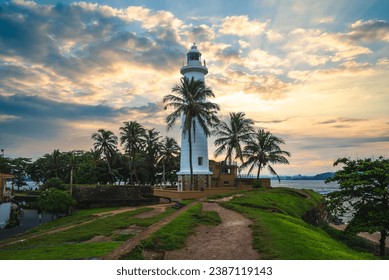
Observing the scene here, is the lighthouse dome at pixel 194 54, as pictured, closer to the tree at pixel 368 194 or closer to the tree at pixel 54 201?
the tree at pixel 54 201

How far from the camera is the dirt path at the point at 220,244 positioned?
11.9m

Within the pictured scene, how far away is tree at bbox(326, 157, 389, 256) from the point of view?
1947 centimetres

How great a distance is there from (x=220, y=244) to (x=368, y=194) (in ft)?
43.3

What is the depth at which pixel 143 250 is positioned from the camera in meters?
11.8

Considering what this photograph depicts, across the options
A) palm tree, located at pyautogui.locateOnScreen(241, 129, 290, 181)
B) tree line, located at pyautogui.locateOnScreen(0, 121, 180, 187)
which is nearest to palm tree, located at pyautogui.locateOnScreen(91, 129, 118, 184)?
tree line, located at pyautogui.locateOnScreen(0, 121, 180, 187)

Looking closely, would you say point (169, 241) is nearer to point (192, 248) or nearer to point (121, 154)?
point (192, 248)

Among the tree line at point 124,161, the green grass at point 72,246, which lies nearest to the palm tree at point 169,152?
the tree line at point 124,161

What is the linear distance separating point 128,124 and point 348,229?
4672cm

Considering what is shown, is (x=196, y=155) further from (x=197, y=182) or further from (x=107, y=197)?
(x=107, y=197)

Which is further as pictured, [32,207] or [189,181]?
[32,207]

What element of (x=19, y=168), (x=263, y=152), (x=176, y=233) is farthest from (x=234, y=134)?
(x=19, y=168)

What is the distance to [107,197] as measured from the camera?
45.2 m

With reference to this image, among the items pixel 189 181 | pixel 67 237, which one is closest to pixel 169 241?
pixel 67 237

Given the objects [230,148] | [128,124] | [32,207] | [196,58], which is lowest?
[32,207]
